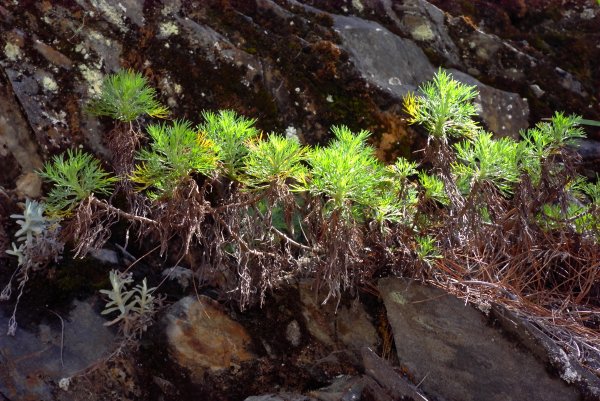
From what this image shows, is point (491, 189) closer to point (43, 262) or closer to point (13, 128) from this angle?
point (43, 262)

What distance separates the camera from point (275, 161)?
218 centimetres

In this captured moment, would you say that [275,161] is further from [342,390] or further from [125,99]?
[342,390]

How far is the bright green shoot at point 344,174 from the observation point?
82.8 inches

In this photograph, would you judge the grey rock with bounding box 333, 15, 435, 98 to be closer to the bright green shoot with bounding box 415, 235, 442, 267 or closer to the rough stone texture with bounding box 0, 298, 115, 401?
the bright green shoot with bounding box 415, 235, 442, 267

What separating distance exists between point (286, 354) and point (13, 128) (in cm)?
179

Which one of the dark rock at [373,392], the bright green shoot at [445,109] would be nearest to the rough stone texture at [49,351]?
the dark rock at [373,392]

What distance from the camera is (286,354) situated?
2803 millimetres

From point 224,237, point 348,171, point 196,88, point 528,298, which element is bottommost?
point 528,298

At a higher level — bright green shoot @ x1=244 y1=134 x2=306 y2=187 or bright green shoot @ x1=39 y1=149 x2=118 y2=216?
bright green shoot @ x1=244 y1=134 x2=306 y2=187

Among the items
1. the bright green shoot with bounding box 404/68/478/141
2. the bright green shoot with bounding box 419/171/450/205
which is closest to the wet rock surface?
the bright green shoot with bounding box 419/171/450/205

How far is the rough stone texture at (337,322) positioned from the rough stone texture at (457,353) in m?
0.15

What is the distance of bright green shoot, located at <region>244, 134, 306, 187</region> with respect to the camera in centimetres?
216

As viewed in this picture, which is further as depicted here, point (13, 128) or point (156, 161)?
point (13, 128)

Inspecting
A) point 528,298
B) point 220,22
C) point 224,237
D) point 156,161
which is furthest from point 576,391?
point 220,22
